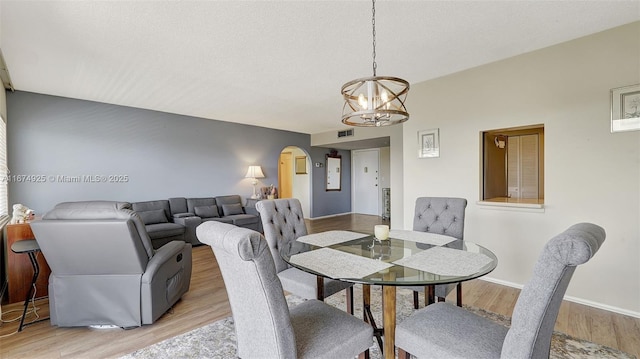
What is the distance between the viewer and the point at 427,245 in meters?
1.95

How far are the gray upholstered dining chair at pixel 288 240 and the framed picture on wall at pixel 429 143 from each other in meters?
1.99

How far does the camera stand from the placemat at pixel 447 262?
1.46 meters

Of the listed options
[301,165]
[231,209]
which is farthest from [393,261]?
[301,165]

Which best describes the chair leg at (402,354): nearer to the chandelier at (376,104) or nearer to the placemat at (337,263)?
the placemat at (337,263)

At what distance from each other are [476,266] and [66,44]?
3.67m

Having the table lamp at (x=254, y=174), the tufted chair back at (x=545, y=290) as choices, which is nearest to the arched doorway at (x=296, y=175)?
the table lamp at (x=254, y=174)

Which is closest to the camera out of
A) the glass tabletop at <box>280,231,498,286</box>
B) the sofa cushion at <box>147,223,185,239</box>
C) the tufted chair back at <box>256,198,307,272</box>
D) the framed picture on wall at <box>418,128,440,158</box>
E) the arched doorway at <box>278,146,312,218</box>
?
the glass tabletop at <box>280,231,498,286</box>

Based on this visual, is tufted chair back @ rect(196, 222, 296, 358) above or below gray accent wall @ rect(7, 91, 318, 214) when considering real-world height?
below

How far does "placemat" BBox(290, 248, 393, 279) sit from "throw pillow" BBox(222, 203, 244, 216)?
4185 millimetres

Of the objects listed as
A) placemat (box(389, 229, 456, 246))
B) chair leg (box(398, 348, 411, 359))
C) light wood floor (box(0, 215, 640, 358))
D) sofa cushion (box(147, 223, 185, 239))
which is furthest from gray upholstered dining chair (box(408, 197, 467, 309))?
sofa cushion (box(147, 223, 185, 239))

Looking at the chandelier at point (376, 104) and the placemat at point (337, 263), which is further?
the chandelier at point (376, 104)

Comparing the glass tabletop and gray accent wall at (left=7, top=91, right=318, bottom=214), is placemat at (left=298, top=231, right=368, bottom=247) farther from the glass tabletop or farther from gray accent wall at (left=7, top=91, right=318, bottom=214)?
gray accent wall at (left=7, top=91, right=318, bottom=214)

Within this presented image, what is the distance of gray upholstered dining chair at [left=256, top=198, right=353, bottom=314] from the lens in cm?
199

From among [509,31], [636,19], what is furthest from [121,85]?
[636,19]
